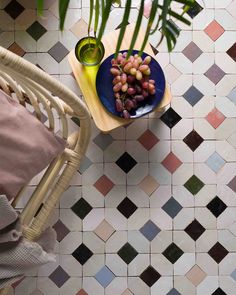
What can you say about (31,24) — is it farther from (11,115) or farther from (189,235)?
(189,235)

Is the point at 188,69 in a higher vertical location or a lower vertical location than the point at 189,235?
Result: higher

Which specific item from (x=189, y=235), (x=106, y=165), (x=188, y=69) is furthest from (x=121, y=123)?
(x=189, y=235)

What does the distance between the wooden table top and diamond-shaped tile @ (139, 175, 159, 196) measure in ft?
0.80

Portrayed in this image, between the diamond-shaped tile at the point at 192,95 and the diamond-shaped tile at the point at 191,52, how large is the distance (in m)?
0.10

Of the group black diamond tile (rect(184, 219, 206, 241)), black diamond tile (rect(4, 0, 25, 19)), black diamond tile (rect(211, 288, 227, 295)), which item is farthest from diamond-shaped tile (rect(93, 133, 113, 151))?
black diamond tile (rect(211, 288, 227, 295))

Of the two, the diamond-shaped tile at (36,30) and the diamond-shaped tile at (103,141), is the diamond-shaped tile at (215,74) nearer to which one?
the diamond-shaped tile at (103,141)

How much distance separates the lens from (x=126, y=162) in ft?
5.49

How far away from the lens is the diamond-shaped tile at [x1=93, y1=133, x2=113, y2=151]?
167cm

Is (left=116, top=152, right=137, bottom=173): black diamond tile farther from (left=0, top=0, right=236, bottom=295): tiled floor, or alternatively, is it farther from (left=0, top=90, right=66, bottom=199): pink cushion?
(left=0, top=90, right=66, bottom=199): pink cushion

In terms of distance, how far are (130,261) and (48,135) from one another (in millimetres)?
663

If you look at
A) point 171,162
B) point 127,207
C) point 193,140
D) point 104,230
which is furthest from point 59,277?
point 193,140

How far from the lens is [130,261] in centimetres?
166

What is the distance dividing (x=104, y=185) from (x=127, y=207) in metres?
0.10

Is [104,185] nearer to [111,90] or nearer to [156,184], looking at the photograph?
[156,184]
